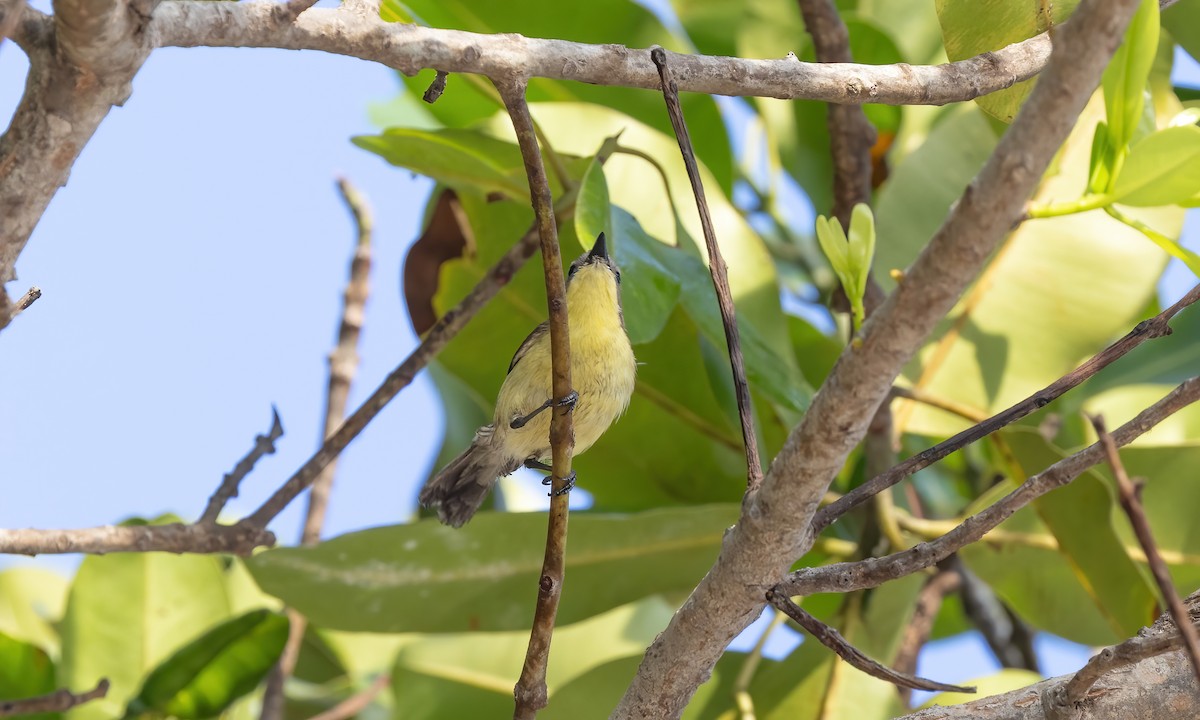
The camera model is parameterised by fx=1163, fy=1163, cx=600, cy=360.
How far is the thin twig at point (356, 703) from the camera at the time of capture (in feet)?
7.44

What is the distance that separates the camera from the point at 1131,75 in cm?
93

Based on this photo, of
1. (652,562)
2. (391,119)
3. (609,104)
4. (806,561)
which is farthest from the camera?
(391,119)

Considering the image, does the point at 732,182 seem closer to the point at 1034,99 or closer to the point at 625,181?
the point at 625,181

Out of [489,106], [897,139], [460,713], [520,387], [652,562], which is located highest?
[897,139]

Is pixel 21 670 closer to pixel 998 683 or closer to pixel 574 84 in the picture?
pixel 574 84

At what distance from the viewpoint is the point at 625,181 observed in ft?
6.80

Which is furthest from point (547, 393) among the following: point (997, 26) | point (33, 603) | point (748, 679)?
point (33, 603)

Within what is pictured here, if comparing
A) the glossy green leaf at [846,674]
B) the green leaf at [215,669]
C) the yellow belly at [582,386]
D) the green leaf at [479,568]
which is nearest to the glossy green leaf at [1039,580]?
the glossy green leaf at [846,674]

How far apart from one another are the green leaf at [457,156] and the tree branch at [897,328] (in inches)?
33.2

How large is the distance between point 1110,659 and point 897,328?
397 mm

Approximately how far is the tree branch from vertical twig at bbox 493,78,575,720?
143 mm

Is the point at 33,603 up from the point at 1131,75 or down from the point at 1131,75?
down

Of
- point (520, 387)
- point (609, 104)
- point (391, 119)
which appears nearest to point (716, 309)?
point (520, 387)

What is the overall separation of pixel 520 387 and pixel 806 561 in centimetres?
62
